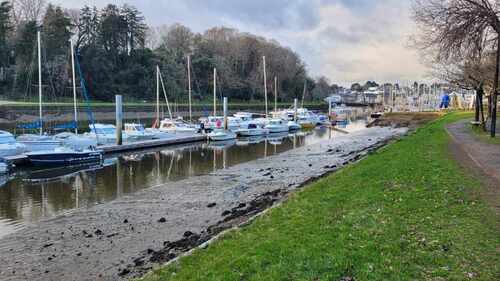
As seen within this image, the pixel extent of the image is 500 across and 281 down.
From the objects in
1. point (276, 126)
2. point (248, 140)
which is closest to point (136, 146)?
point (248, 140)

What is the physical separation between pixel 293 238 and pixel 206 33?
132 meters

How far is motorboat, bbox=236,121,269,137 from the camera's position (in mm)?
54094

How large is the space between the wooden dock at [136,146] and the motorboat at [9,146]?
83 cm

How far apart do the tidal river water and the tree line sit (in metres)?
31.2

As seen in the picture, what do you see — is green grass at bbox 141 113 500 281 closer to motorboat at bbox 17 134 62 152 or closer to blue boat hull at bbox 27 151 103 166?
blue boat hull at bbox 27 151 103 166

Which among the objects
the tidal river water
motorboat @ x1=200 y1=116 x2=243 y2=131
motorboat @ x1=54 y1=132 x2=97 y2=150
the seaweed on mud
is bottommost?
the tidal river water

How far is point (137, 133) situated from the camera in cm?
4312

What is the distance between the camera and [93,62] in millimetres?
84062

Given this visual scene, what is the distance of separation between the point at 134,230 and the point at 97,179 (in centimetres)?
1265

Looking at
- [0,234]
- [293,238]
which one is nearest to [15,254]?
[0,234]

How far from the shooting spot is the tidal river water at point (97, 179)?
57.3 feet

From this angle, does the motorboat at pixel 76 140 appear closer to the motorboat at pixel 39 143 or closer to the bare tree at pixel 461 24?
the motorboat at pixel 39 143

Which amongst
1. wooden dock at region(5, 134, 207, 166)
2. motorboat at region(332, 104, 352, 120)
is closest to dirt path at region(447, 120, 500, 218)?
wooden dock at region(5, 134, 207, 166)

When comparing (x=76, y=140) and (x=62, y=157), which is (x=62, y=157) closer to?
(x=62, y=157)
